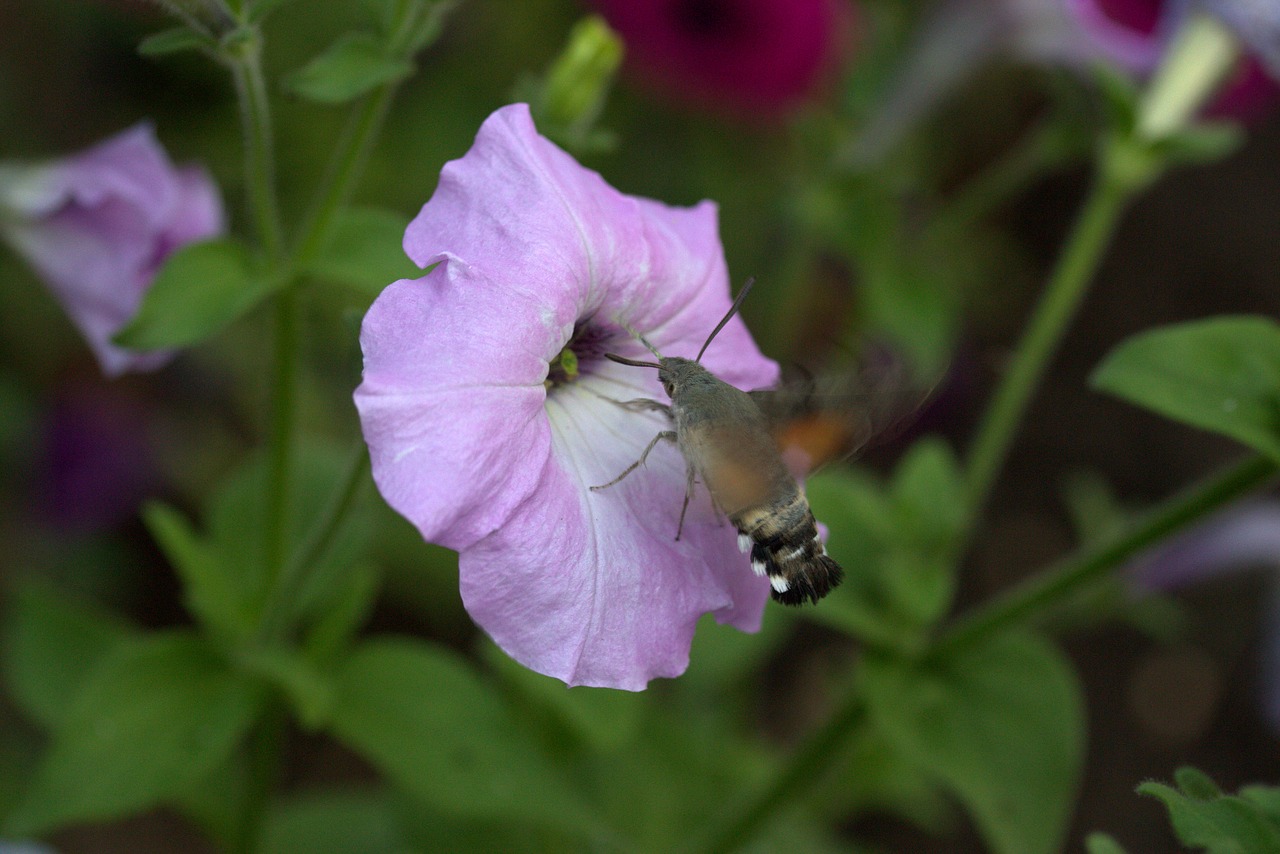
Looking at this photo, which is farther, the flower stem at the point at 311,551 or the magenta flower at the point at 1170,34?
the magenta flower at the point at 1170,34

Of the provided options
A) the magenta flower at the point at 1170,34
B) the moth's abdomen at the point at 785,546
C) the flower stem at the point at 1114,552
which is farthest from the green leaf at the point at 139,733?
the magenta flower at the point at 1170,34

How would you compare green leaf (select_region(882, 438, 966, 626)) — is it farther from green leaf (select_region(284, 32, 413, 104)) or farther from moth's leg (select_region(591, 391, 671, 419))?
green leaf (select_region(284, 32, 413, 104))

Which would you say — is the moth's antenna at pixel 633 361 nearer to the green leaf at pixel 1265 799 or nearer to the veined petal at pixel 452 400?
the veined petal at pixel 452 400

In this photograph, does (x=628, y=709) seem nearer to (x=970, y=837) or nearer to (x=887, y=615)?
(x=887, y=615)

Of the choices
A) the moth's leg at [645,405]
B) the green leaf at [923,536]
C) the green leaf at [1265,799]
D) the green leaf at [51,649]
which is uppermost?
the moth's leg at [645,405]

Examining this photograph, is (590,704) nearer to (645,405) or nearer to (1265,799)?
(645,405)

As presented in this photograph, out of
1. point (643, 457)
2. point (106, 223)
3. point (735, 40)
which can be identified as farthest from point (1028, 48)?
point (106, 223)
